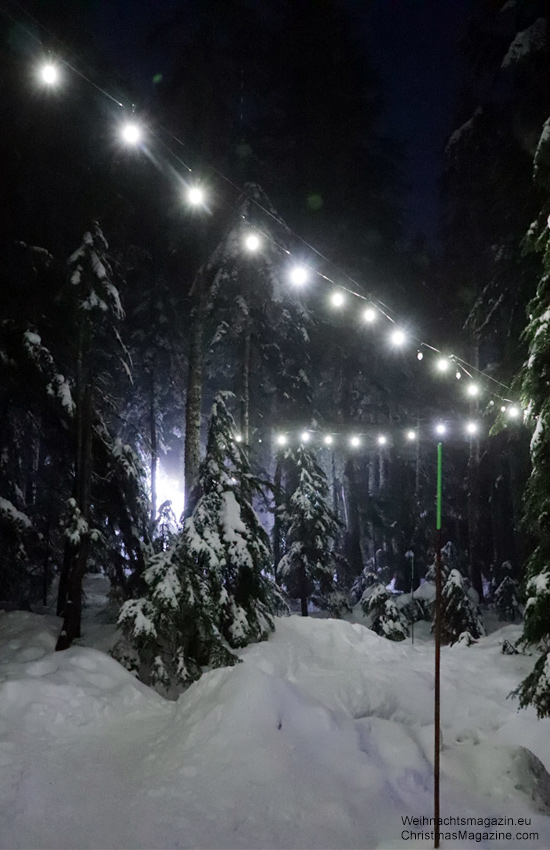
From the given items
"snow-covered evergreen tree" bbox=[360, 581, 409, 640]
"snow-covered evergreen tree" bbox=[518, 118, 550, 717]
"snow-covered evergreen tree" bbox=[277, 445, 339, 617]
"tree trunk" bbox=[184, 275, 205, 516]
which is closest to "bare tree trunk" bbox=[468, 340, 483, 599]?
"snow-covered evergreen tree" bbox=[360, 581, 409, 640]

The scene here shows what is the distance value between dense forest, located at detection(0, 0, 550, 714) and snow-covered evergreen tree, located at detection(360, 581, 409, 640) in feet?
0.25

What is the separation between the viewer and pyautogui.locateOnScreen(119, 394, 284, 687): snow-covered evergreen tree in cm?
750

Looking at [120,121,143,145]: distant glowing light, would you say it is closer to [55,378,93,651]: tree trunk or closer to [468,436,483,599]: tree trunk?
[55,378,93,651]: tree trunk

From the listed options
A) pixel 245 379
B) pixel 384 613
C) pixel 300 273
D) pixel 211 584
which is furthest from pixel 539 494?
pixel 245 379

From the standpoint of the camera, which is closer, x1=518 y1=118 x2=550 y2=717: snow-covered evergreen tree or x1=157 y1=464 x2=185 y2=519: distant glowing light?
x1=518 y1=118 x2=550 y2=717: snow-covered evergreen tree

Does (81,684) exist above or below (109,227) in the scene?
below

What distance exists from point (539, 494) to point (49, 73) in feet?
22.2

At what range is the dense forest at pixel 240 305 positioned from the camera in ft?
26.4

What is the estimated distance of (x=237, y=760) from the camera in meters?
4.54

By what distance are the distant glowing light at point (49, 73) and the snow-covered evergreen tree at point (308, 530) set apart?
1214cm

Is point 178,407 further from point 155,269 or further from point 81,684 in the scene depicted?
point 81,684

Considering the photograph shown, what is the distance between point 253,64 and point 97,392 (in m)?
9.83

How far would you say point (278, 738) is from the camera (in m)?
4.82

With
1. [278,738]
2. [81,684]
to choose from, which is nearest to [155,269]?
[81,684]
